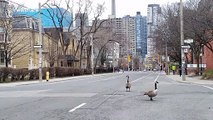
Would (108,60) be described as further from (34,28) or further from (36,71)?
(36,71)

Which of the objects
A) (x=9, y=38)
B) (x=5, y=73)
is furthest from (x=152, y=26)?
(x=5, y=73)

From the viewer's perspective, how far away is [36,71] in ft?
177

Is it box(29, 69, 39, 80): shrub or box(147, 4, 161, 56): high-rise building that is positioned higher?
box(147, 4, 161, 56): high-rise building

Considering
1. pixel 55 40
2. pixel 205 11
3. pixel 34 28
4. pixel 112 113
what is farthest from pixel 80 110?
pixel 55 40

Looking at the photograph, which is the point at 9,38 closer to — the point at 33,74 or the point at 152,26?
the point at 33,74

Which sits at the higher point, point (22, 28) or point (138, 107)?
point (22, 28)

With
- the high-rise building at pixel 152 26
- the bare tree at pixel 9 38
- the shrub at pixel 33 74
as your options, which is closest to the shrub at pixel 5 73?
the shrub at pixel 33 74

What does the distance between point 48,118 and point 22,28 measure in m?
69.4

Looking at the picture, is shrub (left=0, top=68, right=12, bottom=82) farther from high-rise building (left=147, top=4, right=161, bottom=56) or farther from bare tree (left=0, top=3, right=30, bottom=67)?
high-rise building (left=147, top=4, right=161, bottom=56)

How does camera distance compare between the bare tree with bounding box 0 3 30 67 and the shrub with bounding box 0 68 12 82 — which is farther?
the bare tree with bounding box 0 3 30 67

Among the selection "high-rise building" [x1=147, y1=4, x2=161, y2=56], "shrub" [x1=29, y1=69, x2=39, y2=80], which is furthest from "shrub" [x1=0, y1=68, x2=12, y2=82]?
"high-rise building" [x1=147, y1=4, x2=161, y2=56]

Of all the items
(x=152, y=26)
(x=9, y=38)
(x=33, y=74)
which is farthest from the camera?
(x=152, y=26)

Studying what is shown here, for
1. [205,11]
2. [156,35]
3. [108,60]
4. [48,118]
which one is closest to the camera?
[48,118]

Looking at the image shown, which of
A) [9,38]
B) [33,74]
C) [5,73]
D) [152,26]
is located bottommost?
[33,74]
